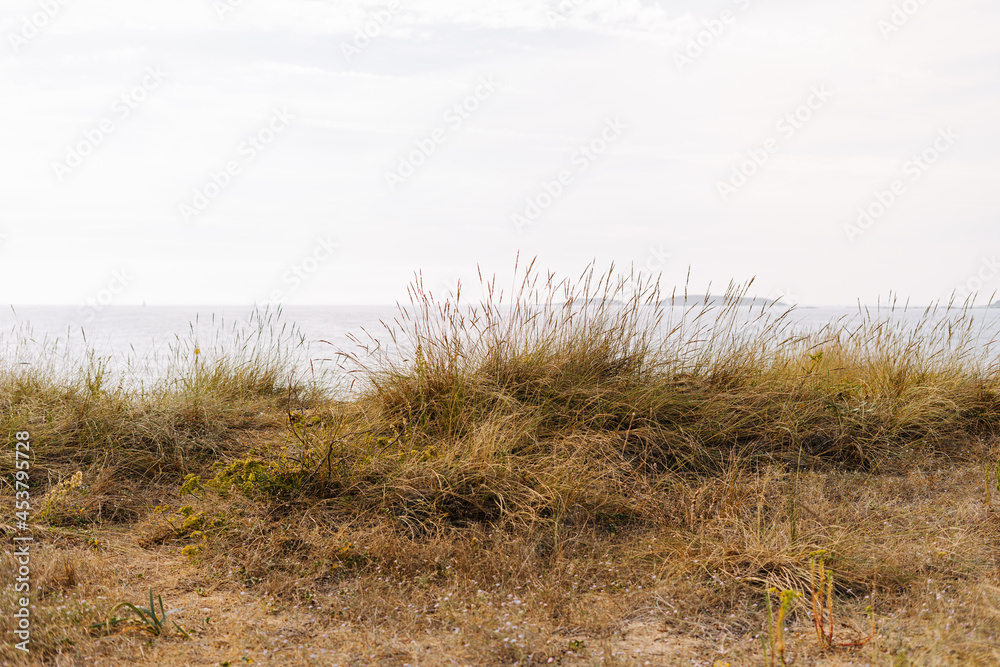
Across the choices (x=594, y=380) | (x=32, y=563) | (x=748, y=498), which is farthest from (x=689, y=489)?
(x=32, y=563)

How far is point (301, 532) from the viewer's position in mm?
3246

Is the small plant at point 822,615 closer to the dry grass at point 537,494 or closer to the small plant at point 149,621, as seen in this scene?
the dry grass at point 537,494

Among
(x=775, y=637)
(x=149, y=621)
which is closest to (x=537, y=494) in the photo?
(x=775, y=637)

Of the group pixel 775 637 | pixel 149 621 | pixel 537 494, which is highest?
pixel 537 494

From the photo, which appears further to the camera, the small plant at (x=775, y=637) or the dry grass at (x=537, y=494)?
the dry grass at (x=537, y=494)

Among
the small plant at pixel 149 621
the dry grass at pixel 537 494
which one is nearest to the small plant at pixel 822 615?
the dry grass at pixel 537 494

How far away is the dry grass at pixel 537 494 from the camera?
2.47 meters

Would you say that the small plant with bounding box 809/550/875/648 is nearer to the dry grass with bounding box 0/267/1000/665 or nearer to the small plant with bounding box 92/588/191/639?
the dry grass with bounding box 0/267/1000/665

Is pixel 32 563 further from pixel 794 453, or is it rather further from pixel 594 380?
pixel 794 453

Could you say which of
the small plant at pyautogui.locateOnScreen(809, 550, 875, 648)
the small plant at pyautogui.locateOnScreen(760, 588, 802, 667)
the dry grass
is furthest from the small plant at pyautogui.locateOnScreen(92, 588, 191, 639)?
the small plant at pyautogui.locateOnScreen(809, 550, 875, 648)

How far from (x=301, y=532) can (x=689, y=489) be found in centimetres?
217

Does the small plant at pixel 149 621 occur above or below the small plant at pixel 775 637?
below

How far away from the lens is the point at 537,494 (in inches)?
133

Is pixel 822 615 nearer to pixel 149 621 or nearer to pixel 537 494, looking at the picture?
pixel 537 494
